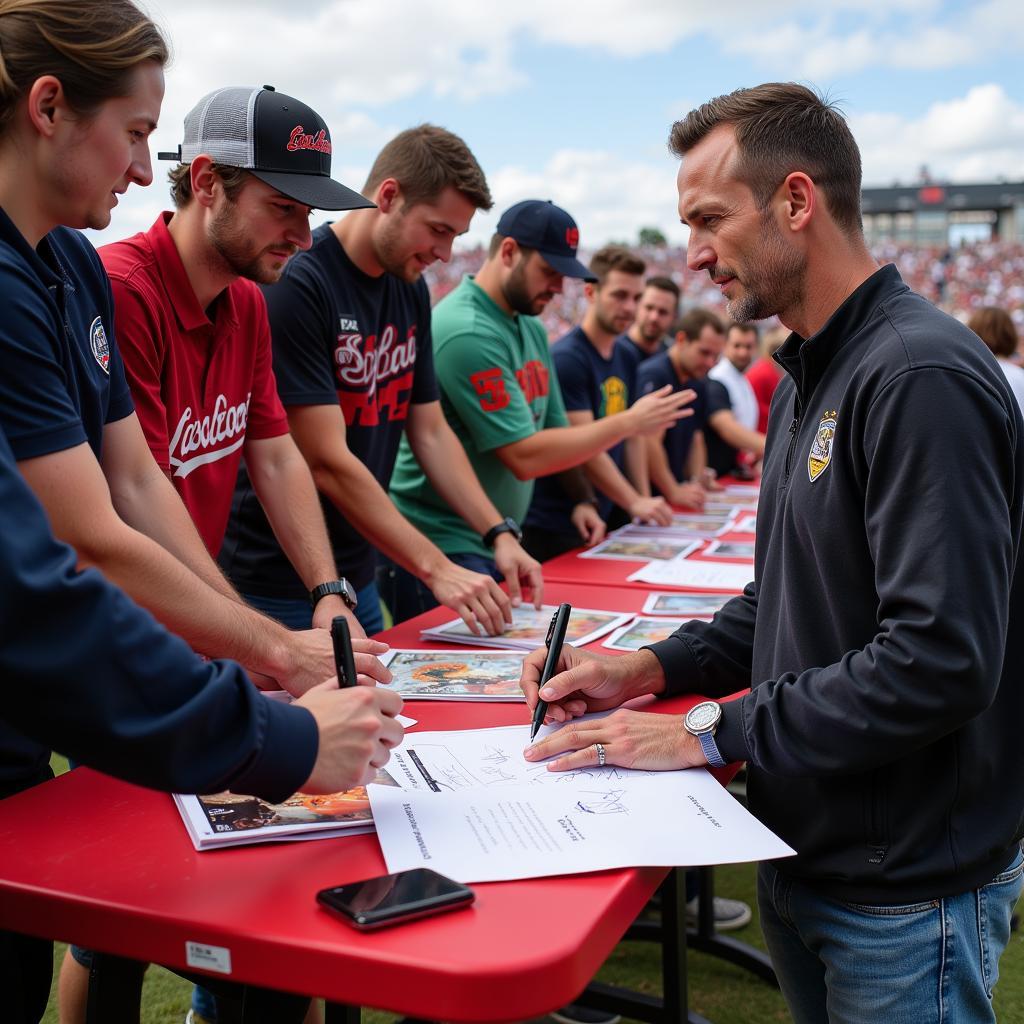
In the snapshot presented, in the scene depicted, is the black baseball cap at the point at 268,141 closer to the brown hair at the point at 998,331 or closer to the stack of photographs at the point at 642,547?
the stack of photographs at the point at 642,547

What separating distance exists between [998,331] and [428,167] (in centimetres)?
323

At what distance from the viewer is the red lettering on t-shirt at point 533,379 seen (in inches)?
132

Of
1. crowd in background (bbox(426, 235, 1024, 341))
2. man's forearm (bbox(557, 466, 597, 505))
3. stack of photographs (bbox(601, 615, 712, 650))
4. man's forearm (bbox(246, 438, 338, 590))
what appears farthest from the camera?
crowd in background (bbox(426, 235, 1024, 341))

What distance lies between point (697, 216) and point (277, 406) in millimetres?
1112

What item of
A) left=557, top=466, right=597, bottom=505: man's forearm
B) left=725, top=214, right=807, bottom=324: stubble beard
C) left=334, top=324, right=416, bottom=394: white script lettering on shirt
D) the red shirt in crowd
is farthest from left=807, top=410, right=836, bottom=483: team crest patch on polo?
the red shirt in crowd

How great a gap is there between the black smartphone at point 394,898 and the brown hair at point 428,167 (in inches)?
77.1

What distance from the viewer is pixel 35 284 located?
1.27 m

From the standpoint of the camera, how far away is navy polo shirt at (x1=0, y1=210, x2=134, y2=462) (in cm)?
120

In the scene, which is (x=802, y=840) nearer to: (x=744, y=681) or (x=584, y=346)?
(x=744, y=681)

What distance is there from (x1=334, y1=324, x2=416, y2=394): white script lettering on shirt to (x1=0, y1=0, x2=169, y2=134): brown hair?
1297 millimetres

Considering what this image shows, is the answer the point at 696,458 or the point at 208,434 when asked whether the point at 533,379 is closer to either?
the point at 208,434

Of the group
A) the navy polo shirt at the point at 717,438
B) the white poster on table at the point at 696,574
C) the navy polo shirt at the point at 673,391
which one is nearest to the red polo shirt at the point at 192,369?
the white poster on table at the point at 696,574

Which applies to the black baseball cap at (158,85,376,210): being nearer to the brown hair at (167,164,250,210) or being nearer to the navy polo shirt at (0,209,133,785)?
the brown hair at (167,164,250,210)

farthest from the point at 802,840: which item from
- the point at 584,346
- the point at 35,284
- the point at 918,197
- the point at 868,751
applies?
the point at 918,197
